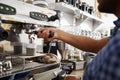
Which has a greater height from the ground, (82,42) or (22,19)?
(22,19)

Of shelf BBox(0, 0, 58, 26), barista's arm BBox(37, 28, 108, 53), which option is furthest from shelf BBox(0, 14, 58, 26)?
barista's arm BBox(37, 28, 108, 53)

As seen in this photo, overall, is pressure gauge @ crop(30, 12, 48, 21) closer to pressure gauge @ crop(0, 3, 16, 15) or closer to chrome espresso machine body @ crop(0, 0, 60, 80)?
chrome espresso machine body @ crop(0, 0, 60, 80)

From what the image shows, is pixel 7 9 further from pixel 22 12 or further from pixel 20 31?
pixel 20 31

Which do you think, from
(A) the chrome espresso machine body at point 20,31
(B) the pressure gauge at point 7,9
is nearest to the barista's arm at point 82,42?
(A) the chrome espresso machine body at point 20,31

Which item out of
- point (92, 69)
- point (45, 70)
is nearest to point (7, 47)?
point (45, 70)

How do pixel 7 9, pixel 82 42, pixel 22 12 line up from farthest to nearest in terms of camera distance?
pixel 82 42
pixel 22 12
pixel 7 9

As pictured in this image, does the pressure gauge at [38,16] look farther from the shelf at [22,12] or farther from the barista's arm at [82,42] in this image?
the barista's arm at [82,42]

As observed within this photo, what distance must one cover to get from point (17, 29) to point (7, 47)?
0.43 feet

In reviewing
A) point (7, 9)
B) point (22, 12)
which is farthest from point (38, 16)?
point (7, 9)

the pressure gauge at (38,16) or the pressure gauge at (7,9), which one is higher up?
the pressure gauge at (7,9)

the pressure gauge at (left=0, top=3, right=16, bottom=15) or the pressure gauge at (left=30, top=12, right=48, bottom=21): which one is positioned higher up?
the pressure gauge at (left=0, top=3, right=16, bottom=15)

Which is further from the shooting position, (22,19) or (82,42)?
(82,42)

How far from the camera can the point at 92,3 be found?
319 cm

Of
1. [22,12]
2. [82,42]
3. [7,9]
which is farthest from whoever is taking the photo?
[82,42]
